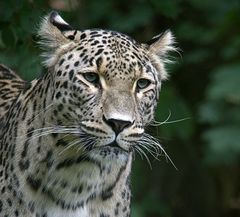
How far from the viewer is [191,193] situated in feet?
51.8

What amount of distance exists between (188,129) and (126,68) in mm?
5662

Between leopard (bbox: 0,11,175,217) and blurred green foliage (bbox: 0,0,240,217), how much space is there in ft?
13.4

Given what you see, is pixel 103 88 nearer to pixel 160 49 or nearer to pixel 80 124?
pixel 80 124

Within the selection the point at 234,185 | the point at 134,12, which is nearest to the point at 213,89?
the point at 134,12

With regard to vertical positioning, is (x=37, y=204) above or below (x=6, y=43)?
below

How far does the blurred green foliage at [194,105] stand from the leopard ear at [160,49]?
12.3ft

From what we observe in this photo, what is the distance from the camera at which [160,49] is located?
8992mm

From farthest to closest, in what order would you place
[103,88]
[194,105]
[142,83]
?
[194,105] → [142,83] → [103,88]

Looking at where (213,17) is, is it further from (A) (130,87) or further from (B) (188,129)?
(A) (130,87)

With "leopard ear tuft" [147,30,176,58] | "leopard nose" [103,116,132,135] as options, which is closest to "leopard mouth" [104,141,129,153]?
"leopard nose" [103,116,132,135]

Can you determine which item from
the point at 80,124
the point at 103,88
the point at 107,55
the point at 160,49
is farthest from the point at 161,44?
the point at 80,124

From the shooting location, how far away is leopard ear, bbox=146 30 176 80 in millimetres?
8872

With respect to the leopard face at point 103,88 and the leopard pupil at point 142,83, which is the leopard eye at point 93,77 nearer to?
the leopard face at point 103,88

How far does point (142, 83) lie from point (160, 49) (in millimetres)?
606
